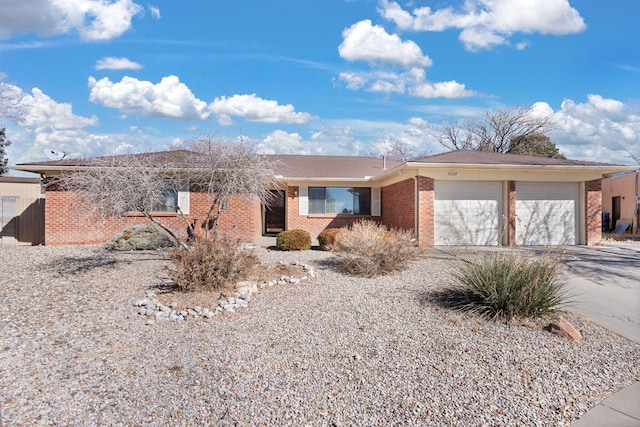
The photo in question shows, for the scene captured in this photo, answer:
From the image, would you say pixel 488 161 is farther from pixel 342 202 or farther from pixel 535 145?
pixel 535 145

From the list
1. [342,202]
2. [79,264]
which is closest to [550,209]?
[342,202]

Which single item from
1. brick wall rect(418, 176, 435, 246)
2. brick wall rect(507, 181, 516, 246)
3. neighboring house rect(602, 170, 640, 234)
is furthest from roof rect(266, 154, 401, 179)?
neighboring house rect(602, 170, 640, 234)

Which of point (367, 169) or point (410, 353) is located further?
point (367, 169)

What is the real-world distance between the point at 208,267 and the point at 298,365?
3142 mm

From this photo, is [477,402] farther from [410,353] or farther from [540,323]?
[540,323]

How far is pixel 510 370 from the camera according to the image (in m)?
4.00

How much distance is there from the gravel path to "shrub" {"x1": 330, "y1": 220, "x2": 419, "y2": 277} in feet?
5.63

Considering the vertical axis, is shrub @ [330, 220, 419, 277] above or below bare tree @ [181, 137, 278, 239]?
below

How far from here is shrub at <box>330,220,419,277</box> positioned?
8352 millimetres

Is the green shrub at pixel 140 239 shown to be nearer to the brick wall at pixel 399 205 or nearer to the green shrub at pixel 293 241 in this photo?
the green shrub at pixel 293 241

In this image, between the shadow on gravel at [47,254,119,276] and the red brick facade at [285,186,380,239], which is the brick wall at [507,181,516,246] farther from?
the shadow on gravel at [47,254,119,276]

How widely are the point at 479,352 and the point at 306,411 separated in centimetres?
215

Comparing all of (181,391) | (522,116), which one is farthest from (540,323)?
(522,116)

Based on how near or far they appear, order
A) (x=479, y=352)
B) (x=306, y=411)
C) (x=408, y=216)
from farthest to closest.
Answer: (x=408, y=216) → (x=479, y=352) → (x=306, y=411)
